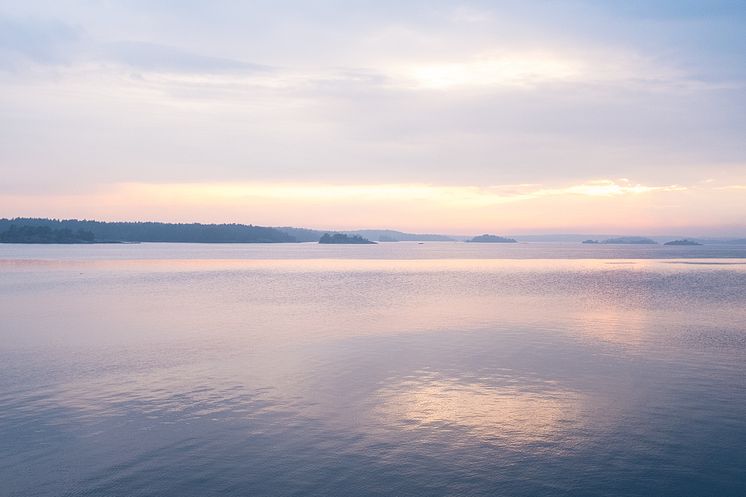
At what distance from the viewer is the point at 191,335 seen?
75.7 ft

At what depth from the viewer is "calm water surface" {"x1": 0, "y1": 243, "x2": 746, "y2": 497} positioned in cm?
980

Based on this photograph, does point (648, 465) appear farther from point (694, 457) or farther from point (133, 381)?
point (133, 381)

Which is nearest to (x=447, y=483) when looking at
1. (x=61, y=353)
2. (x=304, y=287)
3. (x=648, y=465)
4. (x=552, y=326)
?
(x=648, y=465)

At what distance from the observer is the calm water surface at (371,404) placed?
32.1 feet

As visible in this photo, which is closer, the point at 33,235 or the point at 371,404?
the point at 371,404

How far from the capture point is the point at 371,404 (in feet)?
44.9

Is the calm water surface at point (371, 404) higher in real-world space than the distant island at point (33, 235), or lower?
lower

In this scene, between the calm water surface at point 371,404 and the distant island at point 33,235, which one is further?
the distant island at point 33,235

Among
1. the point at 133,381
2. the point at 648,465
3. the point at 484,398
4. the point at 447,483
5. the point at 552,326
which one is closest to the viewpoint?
the point at 447,483

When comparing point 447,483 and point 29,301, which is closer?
point 447,483

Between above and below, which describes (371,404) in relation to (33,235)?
below

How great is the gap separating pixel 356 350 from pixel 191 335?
7.14 metres

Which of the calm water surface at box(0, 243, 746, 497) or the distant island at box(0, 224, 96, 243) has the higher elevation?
the distant island at box(0, 224, 96, 243)

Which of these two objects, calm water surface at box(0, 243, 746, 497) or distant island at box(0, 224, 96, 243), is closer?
calm water surface at box(0, 243, 746, 497)
